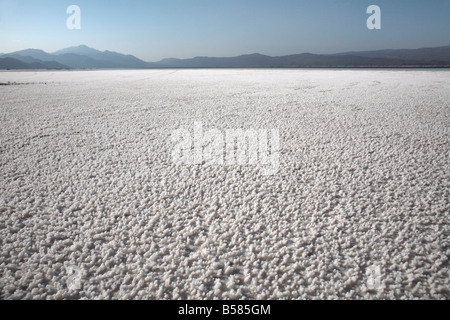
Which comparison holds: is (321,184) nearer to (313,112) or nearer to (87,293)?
(87,293)

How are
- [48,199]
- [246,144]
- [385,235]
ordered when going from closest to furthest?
[385,235] < [48,199] < [246,144]

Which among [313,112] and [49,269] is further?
[313,112]

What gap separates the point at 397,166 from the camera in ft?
2.94

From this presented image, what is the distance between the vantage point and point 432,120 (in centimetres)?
155

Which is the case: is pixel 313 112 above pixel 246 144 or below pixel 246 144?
above
